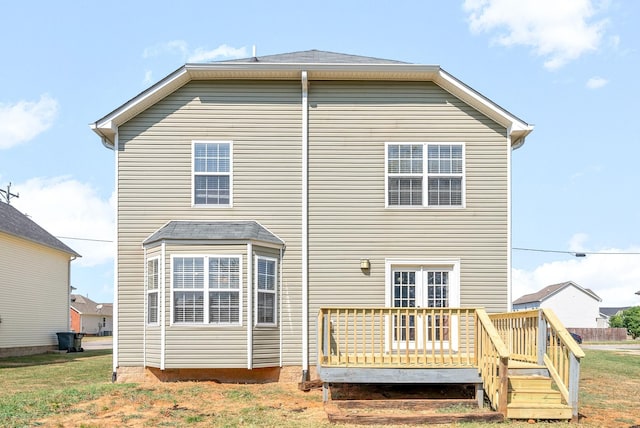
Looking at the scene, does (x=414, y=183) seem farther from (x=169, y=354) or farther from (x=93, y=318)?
(x=93, y=318)

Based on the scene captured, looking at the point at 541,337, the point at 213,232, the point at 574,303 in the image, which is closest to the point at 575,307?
the point at 574,303

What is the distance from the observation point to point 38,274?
2712 cm

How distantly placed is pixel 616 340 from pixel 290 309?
45954mm

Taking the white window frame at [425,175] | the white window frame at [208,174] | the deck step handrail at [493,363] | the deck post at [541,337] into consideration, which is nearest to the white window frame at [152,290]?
the white window frame at [208,174]

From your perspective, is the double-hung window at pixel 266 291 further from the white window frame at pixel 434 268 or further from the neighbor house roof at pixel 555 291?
the neighbor house roof at pixel 555 291

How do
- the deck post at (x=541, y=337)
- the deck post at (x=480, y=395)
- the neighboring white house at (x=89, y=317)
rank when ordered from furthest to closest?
1. the neighboring white house at (x=89, y=317)
2. the deck post at (x=541, y=337)
3. the deck post at (x=480, y=395)

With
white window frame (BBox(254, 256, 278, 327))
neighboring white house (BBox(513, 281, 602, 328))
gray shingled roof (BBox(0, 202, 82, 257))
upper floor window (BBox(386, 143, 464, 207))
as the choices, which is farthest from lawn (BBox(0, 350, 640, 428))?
neighboring white house (BBox(513, 281, 602, 328))

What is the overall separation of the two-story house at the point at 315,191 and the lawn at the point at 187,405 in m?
1.09

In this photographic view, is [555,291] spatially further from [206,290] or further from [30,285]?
[206,290]

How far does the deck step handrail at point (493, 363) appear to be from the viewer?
1029cm

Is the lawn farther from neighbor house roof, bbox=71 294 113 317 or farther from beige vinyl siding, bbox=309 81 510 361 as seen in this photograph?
neighbor house roof, bbox=71 294 113 317

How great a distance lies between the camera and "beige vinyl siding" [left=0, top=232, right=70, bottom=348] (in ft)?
80.7

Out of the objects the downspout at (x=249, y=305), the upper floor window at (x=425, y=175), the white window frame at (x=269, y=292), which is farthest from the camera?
the upper floor window at (x=425, y=175)

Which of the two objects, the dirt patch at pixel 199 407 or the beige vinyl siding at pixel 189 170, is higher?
the beige vinyl siding at pixel 189 170
